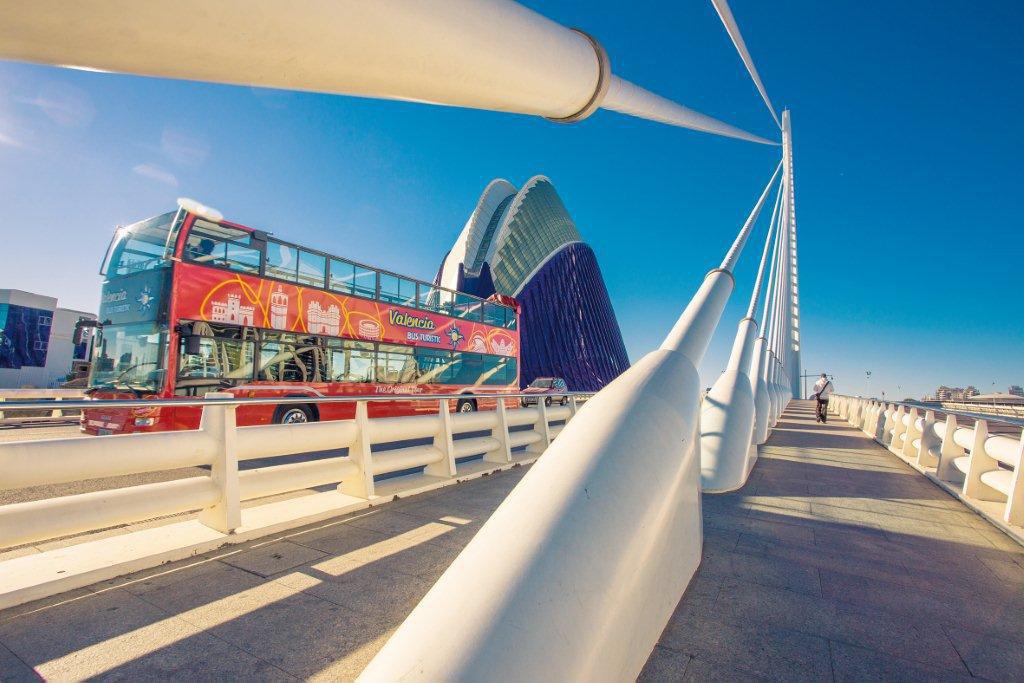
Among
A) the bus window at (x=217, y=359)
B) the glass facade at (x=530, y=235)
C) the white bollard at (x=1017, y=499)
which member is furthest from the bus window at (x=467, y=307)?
the glass facade at (x=530, y=235)

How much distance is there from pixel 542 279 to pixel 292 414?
35.3 metres

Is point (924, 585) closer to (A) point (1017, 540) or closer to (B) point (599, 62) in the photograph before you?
(A) point (1017, 540)

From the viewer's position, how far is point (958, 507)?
5.02 meters

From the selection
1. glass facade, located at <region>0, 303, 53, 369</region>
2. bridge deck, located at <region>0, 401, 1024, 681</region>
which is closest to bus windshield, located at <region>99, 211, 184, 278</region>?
bridge deck, located at <region>0, 401, 1024, 681</region>

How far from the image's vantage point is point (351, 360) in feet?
37.8

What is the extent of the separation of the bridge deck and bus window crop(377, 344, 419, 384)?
27.2 ft

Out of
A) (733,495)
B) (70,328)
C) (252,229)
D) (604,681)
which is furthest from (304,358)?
(70,328)

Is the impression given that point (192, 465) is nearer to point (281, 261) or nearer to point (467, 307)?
point (281, 261)

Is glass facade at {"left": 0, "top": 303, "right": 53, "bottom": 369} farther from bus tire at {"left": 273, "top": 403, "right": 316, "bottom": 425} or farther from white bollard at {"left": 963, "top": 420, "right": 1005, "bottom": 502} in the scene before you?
white bollard at {"left": 963, "top": 420, "right": 1005, "bottom": 502}

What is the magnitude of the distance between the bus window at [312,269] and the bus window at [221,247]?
100 cm

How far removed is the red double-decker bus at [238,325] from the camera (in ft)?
27.7

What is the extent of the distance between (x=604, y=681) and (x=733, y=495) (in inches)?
169

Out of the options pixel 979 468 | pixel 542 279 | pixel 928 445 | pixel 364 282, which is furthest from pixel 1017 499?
pixel 542 279

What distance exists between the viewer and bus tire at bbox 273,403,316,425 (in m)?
9.80
